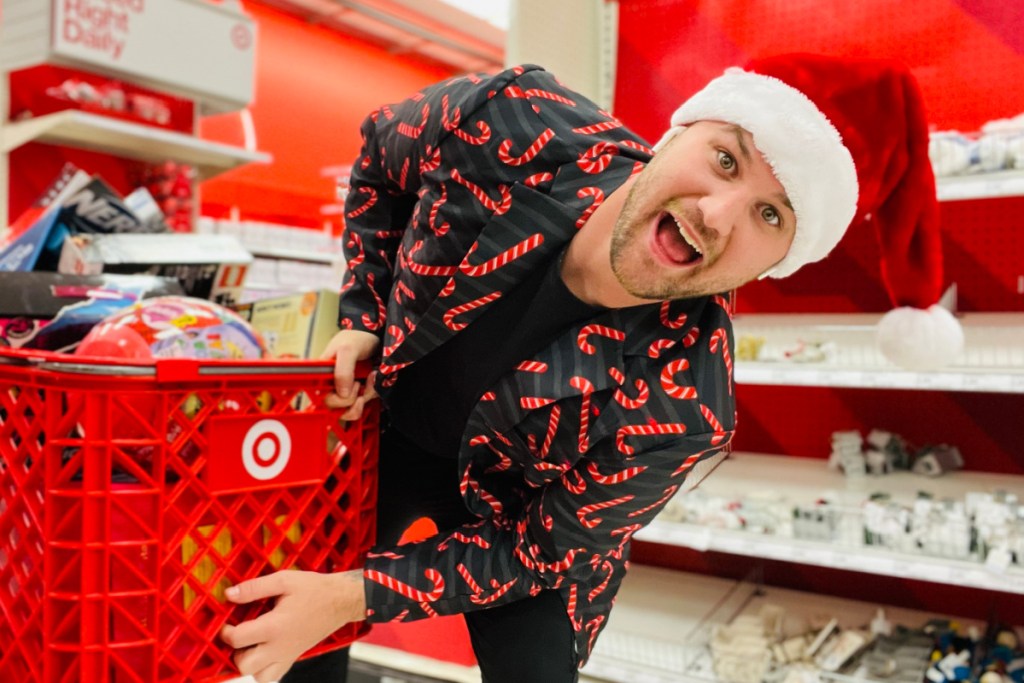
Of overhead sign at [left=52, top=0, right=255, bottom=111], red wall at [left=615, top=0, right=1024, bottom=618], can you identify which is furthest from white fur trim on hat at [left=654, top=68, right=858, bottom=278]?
overhead sign at [left=52, top=0, right=255, bottom=111]

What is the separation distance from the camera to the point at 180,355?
1.08m

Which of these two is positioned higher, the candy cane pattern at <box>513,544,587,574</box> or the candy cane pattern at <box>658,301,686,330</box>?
the candy cane pattern at <box>658,301,686,330</box>

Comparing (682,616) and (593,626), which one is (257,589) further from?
(682,616)

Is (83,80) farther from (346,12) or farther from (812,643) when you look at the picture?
(346,12)

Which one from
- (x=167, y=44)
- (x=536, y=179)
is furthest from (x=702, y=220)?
(x=167, y=44)

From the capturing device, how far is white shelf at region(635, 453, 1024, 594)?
85.3 inches

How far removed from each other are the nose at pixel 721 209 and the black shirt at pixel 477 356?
8.1 inches

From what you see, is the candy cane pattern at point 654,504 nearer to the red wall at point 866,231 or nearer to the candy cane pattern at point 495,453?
the candy cane pattern at point 495,453

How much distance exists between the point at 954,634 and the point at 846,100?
1539 millimetres

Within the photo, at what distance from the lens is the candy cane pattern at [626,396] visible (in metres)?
1.16

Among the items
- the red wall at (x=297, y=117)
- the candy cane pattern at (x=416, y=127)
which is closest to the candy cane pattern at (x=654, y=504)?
the candy cane pattern at (x=416, y=127)

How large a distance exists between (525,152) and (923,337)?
4.49 ft

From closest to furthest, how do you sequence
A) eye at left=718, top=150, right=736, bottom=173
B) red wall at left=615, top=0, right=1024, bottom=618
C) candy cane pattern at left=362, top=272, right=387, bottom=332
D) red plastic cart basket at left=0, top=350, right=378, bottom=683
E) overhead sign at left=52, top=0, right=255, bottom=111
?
red plastic cart basket at left=0, top=350, right=378, bottom=683 → eye at left=718, top=150, right=736, bottom=173 → candy cane pattern at left=362, top=272, right=387, bottom=332 → red wall at left=615, top=0, right=1024, bottom=618 → overhead sign at left=52, top=0, right=255, bottom=111

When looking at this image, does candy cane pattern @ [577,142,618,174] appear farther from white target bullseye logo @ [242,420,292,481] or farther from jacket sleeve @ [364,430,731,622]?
white target bullseye logo @ [242,420,292,481]
